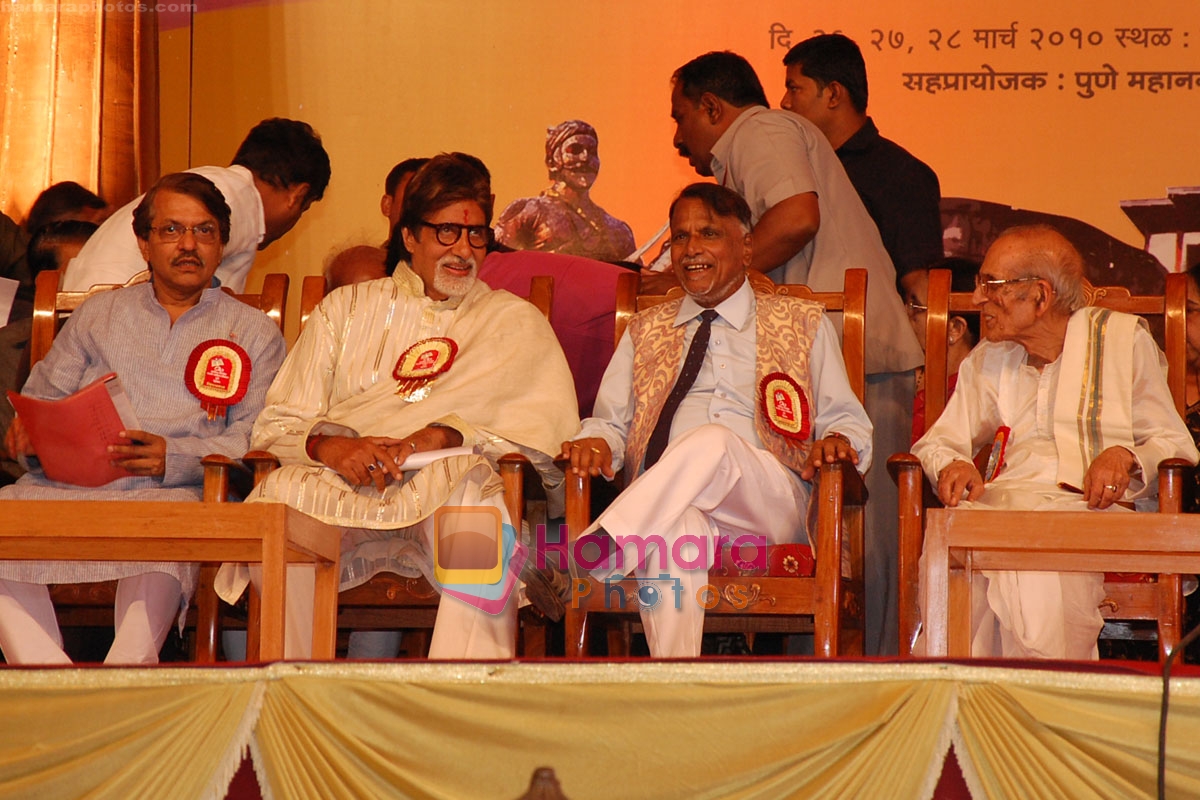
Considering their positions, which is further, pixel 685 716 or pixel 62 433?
pixel 62 433

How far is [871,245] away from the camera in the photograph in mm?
4320

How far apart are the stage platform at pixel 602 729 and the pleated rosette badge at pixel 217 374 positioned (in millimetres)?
1527

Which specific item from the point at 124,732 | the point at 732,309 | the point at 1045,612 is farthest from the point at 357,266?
the point at 124,732

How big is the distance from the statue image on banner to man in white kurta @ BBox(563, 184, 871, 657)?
5.69 ft

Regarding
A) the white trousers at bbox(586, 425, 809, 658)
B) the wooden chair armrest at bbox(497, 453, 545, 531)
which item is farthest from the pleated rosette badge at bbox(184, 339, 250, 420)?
the white trousers at bbox(586, 425, 809, 658)

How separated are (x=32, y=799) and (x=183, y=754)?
0.24m

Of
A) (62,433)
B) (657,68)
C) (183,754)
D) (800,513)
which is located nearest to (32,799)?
(183,754)

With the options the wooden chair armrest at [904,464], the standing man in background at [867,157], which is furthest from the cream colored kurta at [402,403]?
the standing man in background at [867,157]

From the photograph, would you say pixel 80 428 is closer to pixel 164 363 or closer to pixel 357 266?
pixel 164 363

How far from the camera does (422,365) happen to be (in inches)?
152

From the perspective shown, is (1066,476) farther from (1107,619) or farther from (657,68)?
(657,68)

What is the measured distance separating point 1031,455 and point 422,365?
1.52 m

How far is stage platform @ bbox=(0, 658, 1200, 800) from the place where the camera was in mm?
2154

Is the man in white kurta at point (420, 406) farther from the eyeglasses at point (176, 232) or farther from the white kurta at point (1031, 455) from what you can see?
the white kurta at point (1031, 455)
